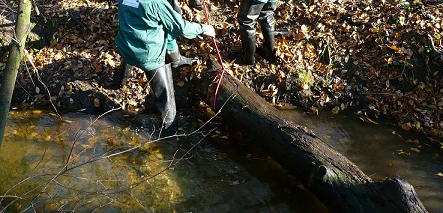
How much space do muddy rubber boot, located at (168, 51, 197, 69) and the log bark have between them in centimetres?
46

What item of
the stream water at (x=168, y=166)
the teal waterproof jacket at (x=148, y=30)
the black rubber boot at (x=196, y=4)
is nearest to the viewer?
the stream water at (x=168, y=166)

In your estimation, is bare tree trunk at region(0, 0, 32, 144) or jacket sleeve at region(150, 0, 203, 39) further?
jacket sleeve at region(150, 0, 203, 39)

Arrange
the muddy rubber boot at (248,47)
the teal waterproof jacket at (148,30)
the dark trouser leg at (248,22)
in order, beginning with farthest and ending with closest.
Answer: the muddy rubber boot at (248,47) < the dark trouser leg at (248,22) < the teal waterproof jacket at (148,30)

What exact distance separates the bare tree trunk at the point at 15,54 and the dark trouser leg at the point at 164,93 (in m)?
1.91

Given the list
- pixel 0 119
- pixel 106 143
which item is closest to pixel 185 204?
pixel 106 143

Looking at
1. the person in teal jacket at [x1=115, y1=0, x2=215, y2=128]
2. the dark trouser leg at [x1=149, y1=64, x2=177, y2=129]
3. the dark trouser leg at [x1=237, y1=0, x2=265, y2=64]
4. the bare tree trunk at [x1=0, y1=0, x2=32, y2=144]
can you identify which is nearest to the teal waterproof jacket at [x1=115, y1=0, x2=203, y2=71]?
the person in teal jacket at [x1=115, y1=0, x2=215, y2=128]

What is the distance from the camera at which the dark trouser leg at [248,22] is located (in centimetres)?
716

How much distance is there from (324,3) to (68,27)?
14.9ft

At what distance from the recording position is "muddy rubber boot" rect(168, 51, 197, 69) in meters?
7.24

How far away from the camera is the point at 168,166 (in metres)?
6.23

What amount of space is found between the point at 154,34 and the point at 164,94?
3.03 feet

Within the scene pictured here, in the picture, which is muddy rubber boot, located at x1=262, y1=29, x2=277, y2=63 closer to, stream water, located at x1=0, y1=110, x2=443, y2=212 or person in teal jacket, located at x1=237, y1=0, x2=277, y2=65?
person in teal jacket, located at x1=237, y1=0, x2=277, y2=65

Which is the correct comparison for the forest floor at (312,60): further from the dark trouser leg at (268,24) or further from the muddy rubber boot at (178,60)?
the dark trouser leg at (268,24)

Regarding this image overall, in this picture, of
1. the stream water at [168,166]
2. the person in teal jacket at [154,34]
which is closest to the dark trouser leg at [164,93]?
the person in teal jacket at [154,34]
